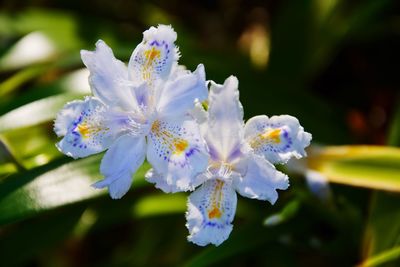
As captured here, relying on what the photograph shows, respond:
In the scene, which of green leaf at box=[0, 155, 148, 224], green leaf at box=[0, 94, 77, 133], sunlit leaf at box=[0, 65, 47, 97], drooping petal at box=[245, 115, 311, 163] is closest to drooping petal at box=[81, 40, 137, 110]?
drooping petal at box=[245, 115, 311, 163]

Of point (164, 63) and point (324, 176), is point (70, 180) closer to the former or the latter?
point (164, 63)

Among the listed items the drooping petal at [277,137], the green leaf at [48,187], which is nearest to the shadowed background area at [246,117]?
the green leaf at [48,187]

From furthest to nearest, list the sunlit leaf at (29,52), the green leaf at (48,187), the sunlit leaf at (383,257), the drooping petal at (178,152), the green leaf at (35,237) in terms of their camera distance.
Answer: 1. the sunlit leaf at (29,52)
2. the green leaf at (35,237)
3. the sunlit leaf at (383,257)
4. the green leaf at (48,187)
5. the drooping petal at (178,152)

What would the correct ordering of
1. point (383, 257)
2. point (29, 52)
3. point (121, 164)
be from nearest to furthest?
point (121, 164) → point (383, 257) → point (29, 52)

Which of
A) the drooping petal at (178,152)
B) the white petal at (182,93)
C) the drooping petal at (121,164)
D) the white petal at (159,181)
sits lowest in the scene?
the white petal at (159,181)

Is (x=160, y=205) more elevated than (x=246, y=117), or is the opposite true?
(x=246, y=117)

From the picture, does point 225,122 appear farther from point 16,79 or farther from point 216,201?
point 16,79

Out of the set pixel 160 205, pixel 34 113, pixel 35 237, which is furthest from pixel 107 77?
pixel 35 237

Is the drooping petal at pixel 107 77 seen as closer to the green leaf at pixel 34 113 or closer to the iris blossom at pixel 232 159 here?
the iris blossom at pixel 232 159
